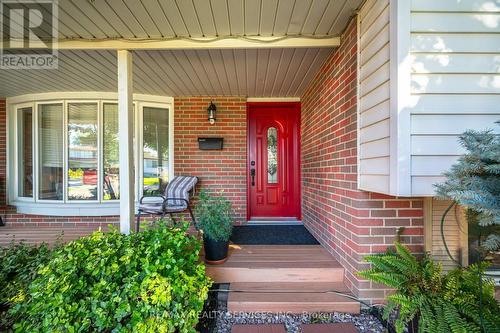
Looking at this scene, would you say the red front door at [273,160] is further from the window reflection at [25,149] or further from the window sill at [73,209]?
the window reflection at [25,149]

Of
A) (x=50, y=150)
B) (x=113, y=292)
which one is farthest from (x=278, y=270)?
(x=50, y=150)

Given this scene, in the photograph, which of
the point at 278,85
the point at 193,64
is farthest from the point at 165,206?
the point at 278,85

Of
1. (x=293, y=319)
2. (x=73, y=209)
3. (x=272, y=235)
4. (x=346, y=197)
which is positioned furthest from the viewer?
(x=73, y=209)

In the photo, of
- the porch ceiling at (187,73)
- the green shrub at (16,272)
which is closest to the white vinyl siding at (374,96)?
the porch ceiling at (187,73)

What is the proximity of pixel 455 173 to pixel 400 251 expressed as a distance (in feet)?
2.30

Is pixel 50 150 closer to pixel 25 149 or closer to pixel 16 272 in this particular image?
pixel 25 149

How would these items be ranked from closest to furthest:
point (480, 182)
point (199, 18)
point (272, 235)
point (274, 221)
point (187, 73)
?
1. point (480, 182)
2. point (199, 18)
3. point (187, 73)
4. point (272, 235)
5. point (274, 221)

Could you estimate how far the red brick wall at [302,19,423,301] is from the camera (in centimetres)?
193

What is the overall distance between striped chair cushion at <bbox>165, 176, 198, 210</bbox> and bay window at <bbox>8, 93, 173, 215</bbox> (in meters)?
0.48

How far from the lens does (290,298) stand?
202 cm

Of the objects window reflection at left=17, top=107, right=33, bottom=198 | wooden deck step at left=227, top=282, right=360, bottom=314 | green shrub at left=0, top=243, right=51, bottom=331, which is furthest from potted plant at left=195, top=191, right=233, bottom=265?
window reflection at left=17, top=107, right=33, bottom=198

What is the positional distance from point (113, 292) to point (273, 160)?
300 cm

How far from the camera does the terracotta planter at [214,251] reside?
2.35 m

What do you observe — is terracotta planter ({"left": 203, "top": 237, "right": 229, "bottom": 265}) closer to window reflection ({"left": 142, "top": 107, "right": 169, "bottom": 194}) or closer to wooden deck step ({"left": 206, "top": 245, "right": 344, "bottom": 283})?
wooden deck step ({"left": 206, "top": 245, "right": 344, "bottom": 283})
